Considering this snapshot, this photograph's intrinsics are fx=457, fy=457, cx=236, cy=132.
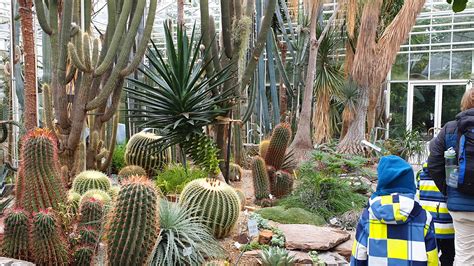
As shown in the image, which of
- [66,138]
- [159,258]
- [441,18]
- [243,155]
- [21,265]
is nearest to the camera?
[21,265]

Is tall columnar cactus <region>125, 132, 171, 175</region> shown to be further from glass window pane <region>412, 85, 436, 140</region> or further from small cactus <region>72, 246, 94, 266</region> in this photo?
glass window pane <region>412, 85, 436, 140</region>

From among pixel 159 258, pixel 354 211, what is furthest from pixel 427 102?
pixel 159 258

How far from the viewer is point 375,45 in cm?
948

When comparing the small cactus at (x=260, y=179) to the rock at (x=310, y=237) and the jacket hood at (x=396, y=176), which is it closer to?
the rock at (x=310, y=237)

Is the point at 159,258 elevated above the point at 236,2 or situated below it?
below

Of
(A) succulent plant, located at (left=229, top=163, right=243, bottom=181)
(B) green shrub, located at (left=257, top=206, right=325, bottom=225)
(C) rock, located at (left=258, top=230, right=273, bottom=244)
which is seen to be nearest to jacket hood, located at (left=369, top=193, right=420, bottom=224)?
(C) rock, located at (left=258, top=230, right=273, bottom=244)

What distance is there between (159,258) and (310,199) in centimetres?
273

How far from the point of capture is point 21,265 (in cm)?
275

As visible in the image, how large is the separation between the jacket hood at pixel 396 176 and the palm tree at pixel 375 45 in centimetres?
750

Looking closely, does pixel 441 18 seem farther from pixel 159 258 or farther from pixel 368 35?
pixel 159 258

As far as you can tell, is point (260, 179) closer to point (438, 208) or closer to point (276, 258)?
point (276, 258)

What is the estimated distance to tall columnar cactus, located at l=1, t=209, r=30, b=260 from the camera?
2.97 metres

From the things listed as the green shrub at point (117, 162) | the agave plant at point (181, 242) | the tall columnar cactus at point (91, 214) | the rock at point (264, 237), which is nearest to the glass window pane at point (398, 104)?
the green shrub at point (117, 162)

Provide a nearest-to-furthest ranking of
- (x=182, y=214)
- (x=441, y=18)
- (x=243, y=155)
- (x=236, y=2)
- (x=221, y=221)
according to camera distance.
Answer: (x=182, y=214) < (x=221, y=221) < (x=236, y=2) < (x=243, y=155) < (x=441, y=18)
